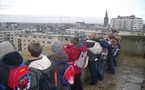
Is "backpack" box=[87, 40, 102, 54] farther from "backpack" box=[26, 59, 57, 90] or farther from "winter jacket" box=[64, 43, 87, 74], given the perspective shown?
"backpack" box=[26, 59, 57, 90]

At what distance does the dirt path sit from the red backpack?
2.67 meters

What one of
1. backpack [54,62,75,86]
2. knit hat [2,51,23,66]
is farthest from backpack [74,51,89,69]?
knit hat [2,51,23,66]

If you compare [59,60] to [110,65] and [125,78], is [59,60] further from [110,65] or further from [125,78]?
[110,65]

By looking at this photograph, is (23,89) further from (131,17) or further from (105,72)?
(131,17)

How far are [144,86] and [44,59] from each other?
3137mm

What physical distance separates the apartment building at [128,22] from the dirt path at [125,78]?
119608 millimetres

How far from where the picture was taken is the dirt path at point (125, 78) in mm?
5223

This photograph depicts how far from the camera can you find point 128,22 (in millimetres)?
125375

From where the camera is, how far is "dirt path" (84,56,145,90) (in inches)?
206

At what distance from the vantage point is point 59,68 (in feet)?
11.1

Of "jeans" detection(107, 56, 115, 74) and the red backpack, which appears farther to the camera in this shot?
"jeans" detection(107, 56, 115, 74)

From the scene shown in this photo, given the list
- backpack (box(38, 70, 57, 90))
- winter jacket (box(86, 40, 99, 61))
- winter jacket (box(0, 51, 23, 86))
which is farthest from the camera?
winter jacket (box(86, 40, 99, 61))

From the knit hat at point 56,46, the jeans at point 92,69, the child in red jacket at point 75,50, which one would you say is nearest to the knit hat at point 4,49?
the knit hat at point 56,46

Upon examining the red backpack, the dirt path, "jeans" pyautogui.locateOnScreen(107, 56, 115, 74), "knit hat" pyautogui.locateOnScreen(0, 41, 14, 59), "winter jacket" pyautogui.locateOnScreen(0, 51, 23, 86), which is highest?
"knit hat" pyautogui.locateOnScreen(0, 41, 14, 59)
